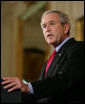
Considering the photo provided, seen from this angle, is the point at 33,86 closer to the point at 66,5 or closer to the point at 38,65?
the point at 66,5

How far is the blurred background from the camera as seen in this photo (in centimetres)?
873

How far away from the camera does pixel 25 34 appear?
15.4 m

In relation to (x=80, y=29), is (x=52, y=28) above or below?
below

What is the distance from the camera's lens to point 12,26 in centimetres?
1234

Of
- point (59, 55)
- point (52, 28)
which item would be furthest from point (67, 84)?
point (52, 28)

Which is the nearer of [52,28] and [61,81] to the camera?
[61,81]

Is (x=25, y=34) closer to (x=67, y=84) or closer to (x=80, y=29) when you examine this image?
(x=80, y=29)

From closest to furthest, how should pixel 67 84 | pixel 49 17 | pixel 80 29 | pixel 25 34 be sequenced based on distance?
1. pixel 67 84
2. pixel 49 17
3. pixel 80 29
4. pixel 25 34

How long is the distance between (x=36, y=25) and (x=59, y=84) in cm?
1340

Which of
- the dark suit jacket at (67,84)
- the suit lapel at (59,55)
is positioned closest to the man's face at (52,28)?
the suit lapel at (59,55)

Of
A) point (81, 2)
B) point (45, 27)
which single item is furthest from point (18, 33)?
point (45, 27)

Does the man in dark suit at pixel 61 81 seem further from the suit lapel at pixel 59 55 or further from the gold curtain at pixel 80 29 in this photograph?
the gold curtain at pixel 80 29

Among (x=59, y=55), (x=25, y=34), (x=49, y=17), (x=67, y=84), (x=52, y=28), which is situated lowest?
(x=67, y=84)

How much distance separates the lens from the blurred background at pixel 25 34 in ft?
28.7
